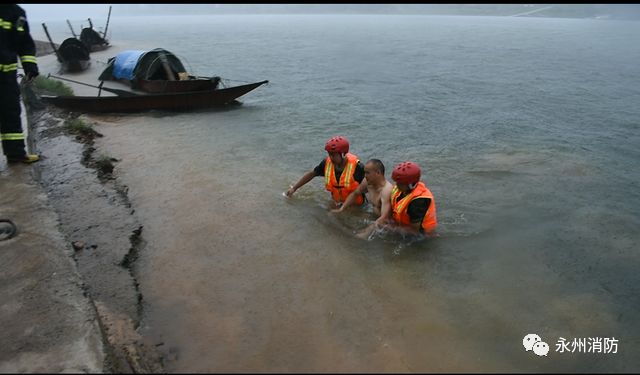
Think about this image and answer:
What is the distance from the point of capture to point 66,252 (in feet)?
17.3

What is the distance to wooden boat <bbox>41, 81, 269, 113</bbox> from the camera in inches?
583

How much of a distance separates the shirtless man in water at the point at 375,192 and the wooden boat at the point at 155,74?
34.8 ft

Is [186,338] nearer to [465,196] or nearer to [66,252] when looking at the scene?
[66,252]

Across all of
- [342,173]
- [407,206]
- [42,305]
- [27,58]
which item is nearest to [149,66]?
[27,58]

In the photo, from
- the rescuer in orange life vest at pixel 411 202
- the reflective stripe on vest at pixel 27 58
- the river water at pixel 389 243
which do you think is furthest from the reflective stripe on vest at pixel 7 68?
the rescuer in orange life vest at pixel 411 202

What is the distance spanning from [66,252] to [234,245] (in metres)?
2.10

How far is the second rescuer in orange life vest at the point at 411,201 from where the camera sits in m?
5.93

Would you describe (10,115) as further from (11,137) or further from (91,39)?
(91,39)

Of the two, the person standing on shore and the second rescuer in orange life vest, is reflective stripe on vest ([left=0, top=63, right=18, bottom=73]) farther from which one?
the second rescuer in orange life vest

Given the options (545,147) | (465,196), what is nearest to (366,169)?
(465,196)

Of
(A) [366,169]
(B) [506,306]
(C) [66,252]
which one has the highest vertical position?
(A) [366,169]

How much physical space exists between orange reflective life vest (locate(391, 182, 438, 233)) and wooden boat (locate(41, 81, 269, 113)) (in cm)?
991

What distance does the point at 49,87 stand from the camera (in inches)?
727

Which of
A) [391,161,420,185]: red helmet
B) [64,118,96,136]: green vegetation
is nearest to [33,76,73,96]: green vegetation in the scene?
[64,118,96,136]: green vegetation
